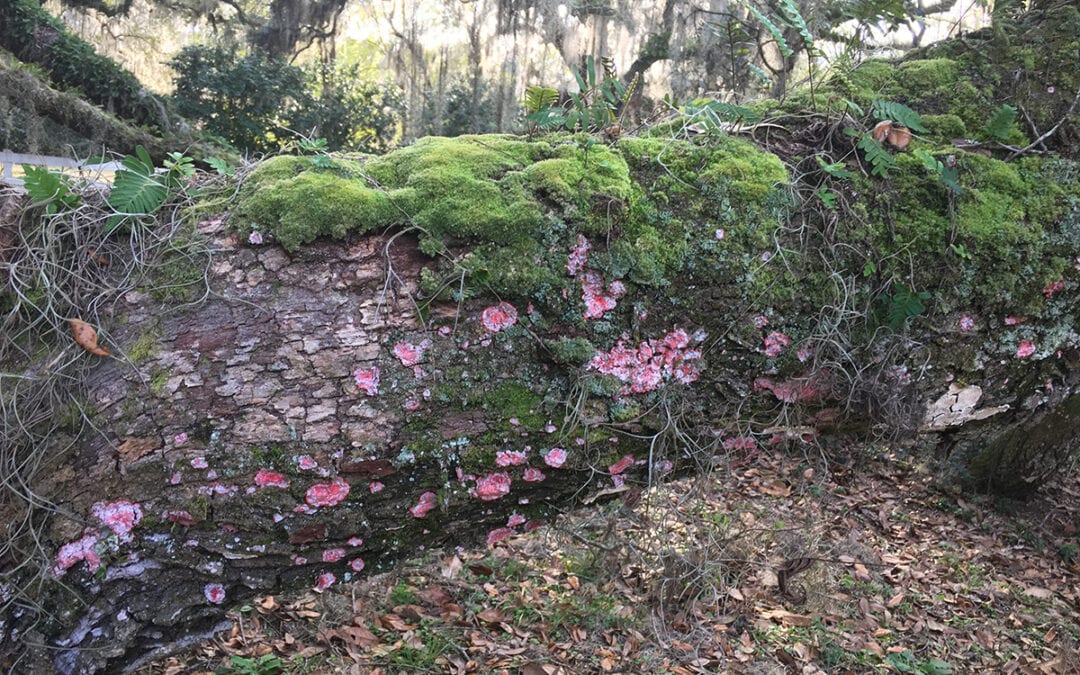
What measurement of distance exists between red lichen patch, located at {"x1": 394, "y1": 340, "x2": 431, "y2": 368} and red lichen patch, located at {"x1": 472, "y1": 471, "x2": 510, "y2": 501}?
37cm

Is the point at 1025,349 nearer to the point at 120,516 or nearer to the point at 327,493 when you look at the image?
the point at 327,493

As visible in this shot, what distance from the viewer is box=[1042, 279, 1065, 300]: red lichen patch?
6.89 ft

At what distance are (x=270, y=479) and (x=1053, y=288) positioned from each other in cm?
236

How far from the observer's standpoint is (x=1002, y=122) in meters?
2.25

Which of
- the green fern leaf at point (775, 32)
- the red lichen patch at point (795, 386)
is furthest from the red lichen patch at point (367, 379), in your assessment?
the green fern leaf at point (775, 32)

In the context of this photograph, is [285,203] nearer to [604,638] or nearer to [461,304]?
[461,304]

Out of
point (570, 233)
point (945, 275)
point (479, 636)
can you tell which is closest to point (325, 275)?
point (570, 233)

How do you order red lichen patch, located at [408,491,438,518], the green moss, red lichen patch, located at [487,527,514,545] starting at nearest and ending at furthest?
1. the green moss
2. red lichen patch, located at [408,491,438,518]
3. red lichen patch, located at [487,527,514,545]

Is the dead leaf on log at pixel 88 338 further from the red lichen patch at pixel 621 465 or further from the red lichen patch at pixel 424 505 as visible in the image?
the red lichen patch at pixel 621 465

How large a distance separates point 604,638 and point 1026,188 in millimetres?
2637

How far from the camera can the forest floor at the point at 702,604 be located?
10.6 ft

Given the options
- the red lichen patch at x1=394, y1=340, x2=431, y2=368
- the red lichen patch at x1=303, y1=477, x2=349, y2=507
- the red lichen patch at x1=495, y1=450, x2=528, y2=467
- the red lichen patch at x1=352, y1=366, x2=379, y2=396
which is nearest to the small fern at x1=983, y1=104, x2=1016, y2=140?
the red lichen patch at x1=495, y1=450, x2=528, y2=467

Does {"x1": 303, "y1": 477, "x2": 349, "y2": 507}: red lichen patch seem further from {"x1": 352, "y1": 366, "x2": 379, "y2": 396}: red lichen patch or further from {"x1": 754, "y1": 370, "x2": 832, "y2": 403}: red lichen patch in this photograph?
{"x1": 754, "y1": 370, "x2": 832, "y2": 403}: red lichen patch

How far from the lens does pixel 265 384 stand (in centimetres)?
169
